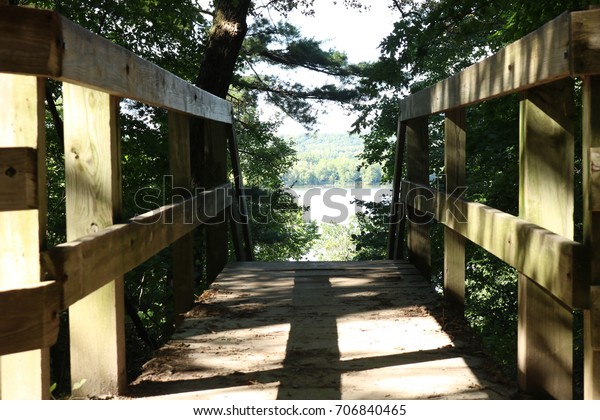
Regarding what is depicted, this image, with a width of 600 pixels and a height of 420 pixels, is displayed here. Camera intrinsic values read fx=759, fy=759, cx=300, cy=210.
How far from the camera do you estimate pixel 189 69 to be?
12.5 meters

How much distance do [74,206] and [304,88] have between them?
2096cm

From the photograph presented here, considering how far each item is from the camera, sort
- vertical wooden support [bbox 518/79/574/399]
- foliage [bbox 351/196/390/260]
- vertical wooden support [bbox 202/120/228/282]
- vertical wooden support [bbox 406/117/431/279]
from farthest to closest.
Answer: foliage [bbox 351/196/390/260], vertical wooden support [bbox 202/120/228/282], vertical wooden support [bbox 406/117/431/279], vertical wooden support [bbox 518/79/574/399]

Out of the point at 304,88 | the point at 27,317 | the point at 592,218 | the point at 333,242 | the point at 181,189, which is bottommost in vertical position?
the point at 333,242

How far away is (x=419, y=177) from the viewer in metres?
5.56

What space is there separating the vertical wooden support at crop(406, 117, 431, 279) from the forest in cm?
160

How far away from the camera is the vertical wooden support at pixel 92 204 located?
103 inches

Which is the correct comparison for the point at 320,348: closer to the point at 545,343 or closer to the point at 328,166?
the point at 545,343

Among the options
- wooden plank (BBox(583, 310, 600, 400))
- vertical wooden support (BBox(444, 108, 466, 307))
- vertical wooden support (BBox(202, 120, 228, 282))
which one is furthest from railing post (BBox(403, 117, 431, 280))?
wooden plank (BBox(583, 310, 600, 400))

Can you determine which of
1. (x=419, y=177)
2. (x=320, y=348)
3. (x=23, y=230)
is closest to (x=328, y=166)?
(x=419, y=177)

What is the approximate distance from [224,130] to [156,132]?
5.52 m


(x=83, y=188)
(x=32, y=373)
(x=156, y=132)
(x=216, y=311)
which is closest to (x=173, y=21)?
(x=156, y=132)

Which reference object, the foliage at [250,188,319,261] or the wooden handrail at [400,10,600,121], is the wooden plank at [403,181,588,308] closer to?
the wooden handrail at [400,10,600,121]

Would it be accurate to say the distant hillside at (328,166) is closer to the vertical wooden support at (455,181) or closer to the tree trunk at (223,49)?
the tree trunk at (223,49)

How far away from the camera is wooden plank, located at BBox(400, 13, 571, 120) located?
217 centimetres
